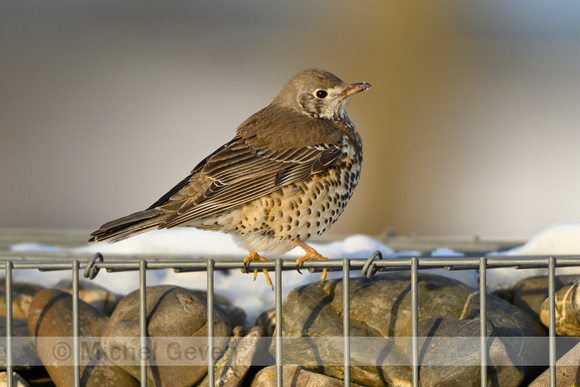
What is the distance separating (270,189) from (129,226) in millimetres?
448

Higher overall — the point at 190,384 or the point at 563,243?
the point at 563,243

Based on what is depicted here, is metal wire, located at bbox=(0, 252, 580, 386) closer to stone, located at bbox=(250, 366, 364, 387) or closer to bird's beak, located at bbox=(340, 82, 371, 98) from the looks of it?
stone, located at bbox=(250, 366, 364, 387)

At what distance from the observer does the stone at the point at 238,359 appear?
6.22 feet

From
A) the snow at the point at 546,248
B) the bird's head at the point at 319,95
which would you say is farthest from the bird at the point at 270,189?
the snow at the point at 546,248

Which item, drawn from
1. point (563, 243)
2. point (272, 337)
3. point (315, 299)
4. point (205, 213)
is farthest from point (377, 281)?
point (563, 243)

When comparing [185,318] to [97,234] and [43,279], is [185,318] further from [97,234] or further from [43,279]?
[43,279]

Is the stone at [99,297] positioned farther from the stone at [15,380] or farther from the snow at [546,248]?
the snow at [546,248]

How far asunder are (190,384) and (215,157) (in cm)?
73

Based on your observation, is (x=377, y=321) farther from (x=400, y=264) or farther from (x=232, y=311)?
(x=232, y=311)

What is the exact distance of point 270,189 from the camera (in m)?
2.22

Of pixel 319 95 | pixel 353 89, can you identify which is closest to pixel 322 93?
pixel 319 95

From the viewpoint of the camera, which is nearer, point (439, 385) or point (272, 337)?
point (439, 385)

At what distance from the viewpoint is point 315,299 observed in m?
2.07

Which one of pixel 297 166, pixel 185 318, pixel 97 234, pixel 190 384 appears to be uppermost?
pixel 297 166
